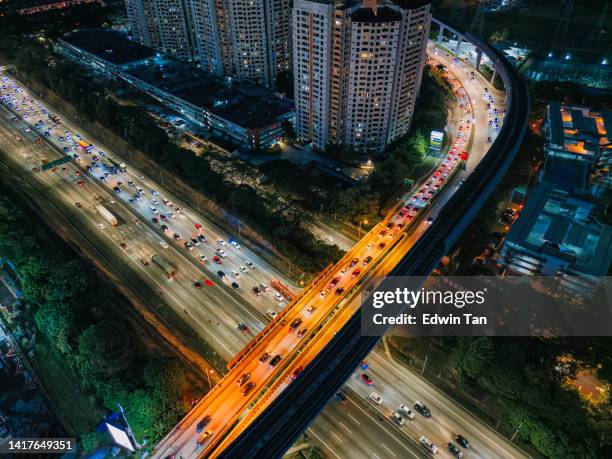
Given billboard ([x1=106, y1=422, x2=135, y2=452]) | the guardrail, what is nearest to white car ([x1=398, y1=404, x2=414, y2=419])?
the guardrail

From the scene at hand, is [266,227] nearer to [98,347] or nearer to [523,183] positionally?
[98,347]

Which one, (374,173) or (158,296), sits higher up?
(374,173)

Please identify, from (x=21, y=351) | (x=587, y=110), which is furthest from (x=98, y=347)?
(x=587, y=110)

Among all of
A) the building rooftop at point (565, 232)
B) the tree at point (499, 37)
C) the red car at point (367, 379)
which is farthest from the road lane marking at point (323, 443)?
the tree at point (499, 37)

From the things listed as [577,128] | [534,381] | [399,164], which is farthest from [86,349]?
[577,128]

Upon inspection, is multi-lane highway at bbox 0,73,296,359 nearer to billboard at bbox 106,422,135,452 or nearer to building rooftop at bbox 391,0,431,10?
billboard at bbox 106,422,135,452

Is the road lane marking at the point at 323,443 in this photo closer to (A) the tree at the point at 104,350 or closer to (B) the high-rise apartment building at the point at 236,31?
(A) the tree at the point at 104,350
